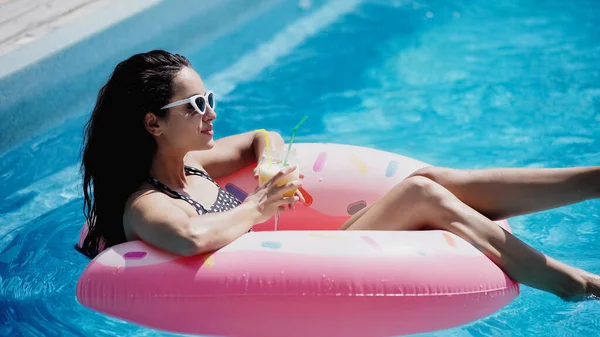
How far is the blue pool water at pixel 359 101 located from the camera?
13.4ft

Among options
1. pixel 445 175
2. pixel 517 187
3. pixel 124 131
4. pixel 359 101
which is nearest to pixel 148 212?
pixel 124 131

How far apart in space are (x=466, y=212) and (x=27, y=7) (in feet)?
14.1

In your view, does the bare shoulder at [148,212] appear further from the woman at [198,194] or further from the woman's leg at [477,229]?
the woman's leg at [477,229]

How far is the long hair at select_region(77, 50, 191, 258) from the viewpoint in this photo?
134 inches

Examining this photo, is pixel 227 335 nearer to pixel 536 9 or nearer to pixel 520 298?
pixel 520 298

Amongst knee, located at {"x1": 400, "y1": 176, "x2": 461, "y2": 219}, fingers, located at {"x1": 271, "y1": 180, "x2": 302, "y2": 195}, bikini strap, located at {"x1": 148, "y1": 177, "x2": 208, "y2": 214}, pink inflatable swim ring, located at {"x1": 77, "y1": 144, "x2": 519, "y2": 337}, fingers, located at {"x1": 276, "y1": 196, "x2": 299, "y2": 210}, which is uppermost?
knee, located at {"x1": 400, "y1": 176, "x2": 461, "y2": 219}

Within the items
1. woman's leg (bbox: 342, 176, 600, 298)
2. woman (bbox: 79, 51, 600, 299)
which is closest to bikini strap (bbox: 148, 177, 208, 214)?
woman (bbox: 79, 51, 600, 299)

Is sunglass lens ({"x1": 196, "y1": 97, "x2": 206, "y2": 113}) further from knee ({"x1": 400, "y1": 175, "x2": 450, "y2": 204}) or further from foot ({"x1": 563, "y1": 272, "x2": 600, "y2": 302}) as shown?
foot ({"x1": 563, "y1": 272, "x2": 600, "y2": 302})

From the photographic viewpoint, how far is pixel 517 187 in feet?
11.5

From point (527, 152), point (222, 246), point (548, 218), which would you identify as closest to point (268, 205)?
point (222, 246)

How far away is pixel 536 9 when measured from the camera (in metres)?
8.02

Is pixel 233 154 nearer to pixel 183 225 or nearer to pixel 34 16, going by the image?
pixel 183 225

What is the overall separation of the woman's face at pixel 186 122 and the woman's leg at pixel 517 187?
94 centimetres

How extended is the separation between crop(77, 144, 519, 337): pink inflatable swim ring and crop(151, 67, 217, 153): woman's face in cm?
46
